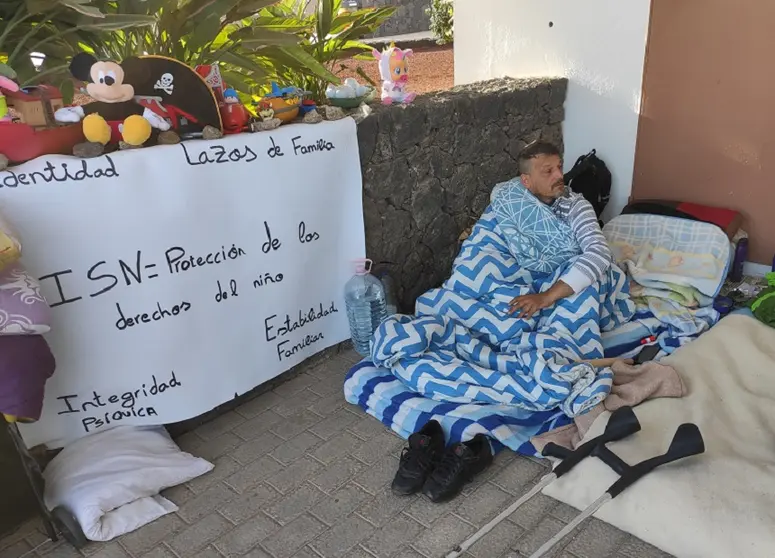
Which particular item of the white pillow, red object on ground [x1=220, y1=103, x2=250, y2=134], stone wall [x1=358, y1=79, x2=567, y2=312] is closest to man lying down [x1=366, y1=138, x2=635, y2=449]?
stone wall [x1=358, y1=79, x2=567, y2=312]

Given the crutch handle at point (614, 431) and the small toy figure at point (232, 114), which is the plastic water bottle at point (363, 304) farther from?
the crutch handle at point (614, 431)

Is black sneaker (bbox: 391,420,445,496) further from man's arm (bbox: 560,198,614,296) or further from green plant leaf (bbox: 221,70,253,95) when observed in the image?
green plant leaf (bbox: 221,70,253,95)

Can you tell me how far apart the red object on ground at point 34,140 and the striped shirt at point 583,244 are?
1.92 m

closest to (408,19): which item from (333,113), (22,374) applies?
(333,113)

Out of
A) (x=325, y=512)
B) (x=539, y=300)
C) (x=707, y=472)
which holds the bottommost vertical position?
(x=325, y=512)

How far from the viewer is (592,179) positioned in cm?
382

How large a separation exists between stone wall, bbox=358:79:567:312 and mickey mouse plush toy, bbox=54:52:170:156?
0.97 metres

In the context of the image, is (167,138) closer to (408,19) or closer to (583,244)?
(583,244)

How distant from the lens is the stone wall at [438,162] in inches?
117

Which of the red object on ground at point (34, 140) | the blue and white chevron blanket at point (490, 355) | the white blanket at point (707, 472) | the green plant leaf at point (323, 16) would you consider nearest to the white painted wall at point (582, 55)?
the blue and white chevron blanket at point (490, 355)

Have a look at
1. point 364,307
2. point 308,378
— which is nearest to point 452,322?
point 364,307

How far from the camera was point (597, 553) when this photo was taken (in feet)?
5.90

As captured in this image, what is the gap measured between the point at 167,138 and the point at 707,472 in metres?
2.06

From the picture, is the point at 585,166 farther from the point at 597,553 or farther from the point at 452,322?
the point at 597,553
